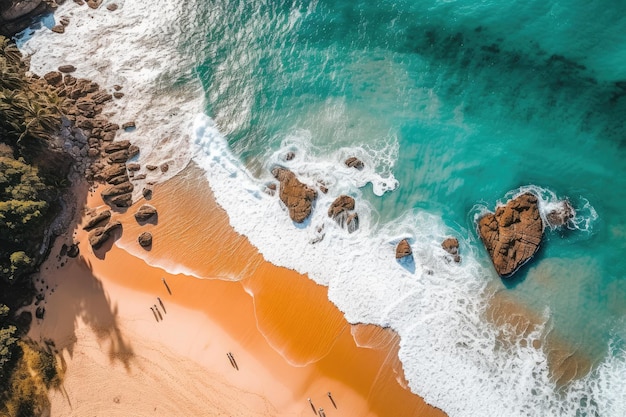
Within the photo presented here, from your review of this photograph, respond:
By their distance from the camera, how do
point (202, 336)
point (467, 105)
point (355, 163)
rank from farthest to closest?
point (467, 105) < point (355, 163) < point (202, 336)

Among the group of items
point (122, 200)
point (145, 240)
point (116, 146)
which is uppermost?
point (116, 146)

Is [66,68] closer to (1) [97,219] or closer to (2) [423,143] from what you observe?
(1) [97,219]

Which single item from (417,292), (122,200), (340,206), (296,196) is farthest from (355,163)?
(122,200)

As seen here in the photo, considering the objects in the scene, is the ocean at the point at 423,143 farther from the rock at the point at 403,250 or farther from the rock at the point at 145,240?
the rock at the point at 145,240

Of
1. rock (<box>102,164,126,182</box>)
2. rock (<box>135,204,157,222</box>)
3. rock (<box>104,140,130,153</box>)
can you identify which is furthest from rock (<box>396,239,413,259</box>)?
rock (<box>104,140,130,153</box>)

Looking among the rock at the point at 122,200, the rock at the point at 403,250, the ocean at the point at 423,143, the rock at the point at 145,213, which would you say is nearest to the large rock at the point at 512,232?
the ocean at the point at 423,143

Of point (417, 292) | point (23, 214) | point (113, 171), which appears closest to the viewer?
point (23, 214)

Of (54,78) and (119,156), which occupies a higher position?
(54,78)
